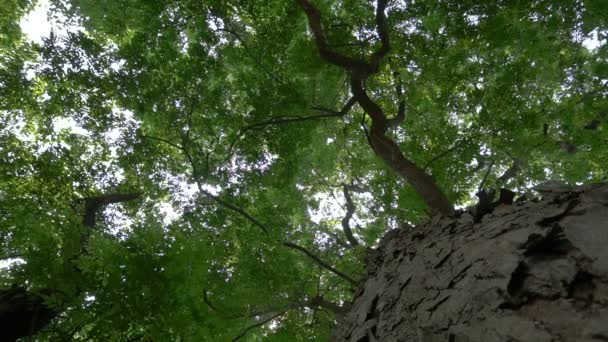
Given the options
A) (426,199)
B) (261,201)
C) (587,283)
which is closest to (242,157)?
(261,201)

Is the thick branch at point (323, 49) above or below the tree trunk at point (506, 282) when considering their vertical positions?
above

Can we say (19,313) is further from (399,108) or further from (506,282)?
(399,108)

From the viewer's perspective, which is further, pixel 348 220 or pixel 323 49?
pixel 348 220

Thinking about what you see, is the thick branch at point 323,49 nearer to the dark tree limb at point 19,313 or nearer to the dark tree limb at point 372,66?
the dark tree limb at point 372,66

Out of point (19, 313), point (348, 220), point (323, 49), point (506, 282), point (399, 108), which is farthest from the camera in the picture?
point (348, 220)

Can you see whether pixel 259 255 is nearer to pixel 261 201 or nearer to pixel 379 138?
pixel 261 201

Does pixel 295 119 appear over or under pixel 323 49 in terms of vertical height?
under

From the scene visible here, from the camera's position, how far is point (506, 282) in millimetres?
1519

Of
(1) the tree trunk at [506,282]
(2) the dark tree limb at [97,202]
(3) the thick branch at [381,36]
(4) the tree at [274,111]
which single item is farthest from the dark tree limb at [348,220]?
(1) the tree trunk at [506,282]

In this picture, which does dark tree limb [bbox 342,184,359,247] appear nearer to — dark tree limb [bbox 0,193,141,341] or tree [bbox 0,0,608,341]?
tree [bbox 0,0,608,341]

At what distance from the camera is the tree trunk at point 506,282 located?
1250mm

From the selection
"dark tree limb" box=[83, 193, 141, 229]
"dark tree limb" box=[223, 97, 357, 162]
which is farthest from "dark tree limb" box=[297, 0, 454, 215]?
"dark tree limb" box=[83, 193, 141, 229]

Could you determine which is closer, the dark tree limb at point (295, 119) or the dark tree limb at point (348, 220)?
the dark tree limb at point (295, 119)

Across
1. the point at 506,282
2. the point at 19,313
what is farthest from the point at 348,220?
the point at 506,282
